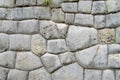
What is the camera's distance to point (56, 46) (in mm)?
3537

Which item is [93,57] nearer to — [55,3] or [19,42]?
[55,3]

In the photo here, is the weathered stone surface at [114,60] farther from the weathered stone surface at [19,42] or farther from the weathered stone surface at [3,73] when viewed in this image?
the weathered stone surface at [3,73]

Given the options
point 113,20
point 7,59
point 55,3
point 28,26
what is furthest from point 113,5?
point 7,59

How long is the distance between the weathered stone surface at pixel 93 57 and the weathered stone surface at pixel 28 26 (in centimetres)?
65

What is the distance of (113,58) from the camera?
10.6ft

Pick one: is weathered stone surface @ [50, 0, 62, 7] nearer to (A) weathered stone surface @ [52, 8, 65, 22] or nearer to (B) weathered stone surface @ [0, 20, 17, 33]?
(A) weathered stone surface @ [52, 8, 65, 22]

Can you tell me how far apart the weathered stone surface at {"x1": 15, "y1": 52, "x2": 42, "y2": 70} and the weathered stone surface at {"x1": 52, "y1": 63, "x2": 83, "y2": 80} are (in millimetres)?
267

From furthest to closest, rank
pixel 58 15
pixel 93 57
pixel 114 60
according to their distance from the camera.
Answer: pixel 58 15
pixel 93 57
pixel 114 60

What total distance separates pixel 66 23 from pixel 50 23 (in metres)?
0.21

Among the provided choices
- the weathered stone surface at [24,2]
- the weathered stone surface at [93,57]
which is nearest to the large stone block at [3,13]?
the weathered stone surface at [24,2]

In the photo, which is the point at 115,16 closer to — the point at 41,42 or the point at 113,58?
the point at 113,58

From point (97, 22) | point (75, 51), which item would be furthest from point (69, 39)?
point (97, 22)

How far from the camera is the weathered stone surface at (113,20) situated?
129 inches

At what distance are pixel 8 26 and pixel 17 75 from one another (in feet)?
2.11
